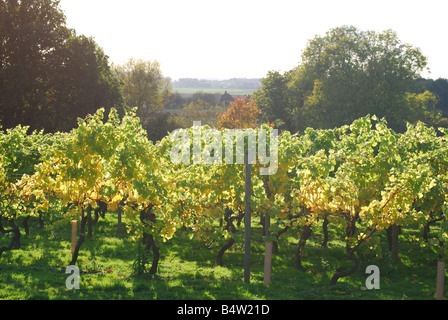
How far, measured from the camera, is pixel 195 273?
12.1m

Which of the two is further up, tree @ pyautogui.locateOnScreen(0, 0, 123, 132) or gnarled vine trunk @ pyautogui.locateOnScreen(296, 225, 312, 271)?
tree @ pyautogui.locateOnScreen(0, 0, 123, 132)

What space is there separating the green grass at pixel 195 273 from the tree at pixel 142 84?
129ft

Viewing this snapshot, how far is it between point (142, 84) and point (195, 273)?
153ft

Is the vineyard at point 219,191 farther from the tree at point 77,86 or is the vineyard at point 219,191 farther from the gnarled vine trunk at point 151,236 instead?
the tree at point 77,86

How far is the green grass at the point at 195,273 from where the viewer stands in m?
10.1

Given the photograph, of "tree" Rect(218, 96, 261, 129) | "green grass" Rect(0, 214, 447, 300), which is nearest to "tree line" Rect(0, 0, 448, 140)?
"tree" Rect(218, 96, 261, 129)

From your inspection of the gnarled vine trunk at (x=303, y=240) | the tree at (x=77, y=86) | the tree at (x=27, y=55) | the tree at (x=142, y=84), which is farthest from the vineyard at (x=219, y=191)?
the tree at (x=142, y=84)

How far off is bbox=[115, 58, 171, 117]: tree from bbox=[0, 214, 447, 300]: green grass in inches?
1552

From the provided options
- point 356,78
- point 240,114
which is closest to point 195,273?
point 356,78

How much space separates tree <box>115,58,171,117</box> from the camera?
5519cm

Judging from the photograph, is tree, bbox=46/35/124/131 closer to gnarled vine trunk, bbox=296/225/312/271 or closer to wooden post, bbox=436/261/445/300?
gnarled vine trunk, bbox=296/225/312/271
